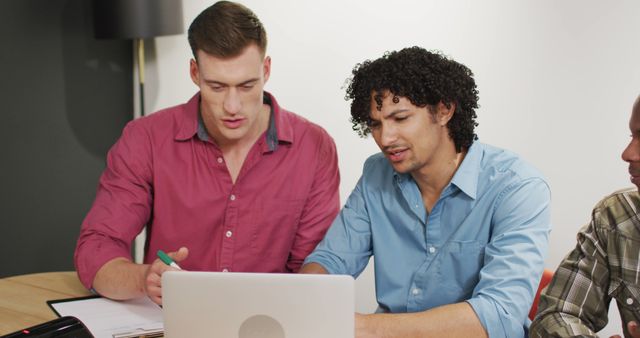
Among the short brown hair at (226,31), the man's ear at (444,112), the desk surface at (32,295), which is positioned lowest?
the desk surface at (32,295)

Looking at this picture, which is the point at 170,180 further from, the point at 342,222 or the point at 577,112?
the point at 577,112

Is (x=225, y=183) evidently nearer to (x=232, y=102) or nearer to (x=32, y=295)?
(x=232, y=102)

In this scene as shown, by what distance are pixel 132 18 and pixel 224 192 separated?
135cm

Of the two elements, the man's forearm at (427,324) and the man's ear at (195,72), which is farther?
the man's ear at (195,72)

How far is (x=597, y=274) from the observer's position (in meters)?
1.81

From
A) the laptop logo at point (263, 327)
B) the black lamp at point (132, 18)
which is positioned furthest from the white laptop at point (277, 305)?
the black lamp at point (132, 18)

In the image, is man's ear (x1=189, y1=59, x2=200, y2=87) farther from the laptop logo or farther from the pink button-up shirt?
the laptop logo

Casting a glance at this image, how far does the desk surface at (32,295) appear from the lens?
2.02 metres

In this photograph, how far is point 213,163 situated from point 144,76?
1622 millimetres

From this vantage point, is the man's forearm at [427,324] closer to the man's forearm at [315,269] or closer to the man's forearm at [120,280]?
the man's forearm at [315,269]

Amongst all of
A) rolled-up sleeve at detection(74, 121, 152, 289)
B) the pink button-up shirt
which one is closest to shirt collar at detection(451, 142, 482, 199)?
the pink button-up shirt

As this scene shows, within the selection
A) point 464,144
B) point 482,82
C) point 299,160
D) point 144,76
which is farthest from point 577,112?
point 144,76

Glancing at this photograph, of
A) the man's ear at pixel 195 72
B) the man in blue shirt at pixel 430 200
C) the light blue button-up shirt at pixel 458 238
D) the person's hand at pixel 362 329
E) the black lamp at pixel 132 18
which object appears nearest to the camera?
the person's hand at pixel 362 329

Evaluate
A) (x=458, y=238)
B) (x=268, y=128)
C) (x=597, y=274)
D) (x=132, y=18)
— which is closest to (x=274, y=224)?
(x=268, y=128)
